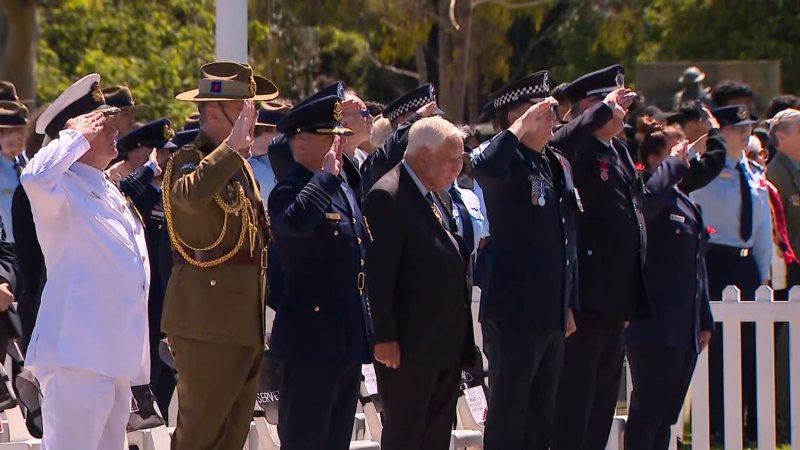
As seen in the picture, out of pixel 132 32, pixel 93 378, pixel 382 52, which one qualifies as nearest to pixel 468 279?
pixel 93 378

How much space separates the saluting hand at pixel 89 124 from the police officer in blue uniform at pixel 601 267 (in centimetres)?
246

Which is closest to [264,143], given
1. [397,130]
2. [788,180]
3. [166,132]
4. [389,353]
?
[166,132]

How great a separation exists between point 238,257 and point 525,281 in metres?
1.55

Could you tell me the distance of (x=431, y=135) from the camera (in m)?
7.05

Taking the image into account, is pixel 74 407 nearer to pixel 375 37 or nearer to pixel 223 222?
pixel 223 222

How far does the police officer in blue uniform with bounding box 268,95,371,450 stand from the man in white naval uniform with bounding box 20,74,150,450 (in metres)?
0.65

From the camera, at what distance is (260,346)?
258 inches

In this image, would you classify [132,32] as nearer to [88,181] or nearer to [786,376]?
[786,376]

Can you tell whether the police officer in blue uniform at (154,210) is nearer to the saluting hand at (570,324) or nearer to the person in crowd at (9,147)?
the person in crowd at (9,147)

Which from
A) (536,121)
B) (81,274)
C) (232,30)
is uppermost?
(232,30)

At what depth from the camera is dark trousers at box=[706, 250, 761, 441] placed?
31.9 ft

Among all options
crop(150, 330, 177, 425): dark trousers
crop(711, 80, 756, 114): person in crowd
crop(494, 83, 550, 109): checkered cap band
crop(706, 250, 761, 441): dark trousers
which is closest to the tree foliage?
crop(711, 80, 756, 114): person in crowd

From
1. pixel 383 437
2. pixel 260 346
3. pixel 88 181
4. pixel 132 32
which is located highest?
pixel 132 32

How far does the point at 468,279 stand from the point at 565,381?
99 cm
